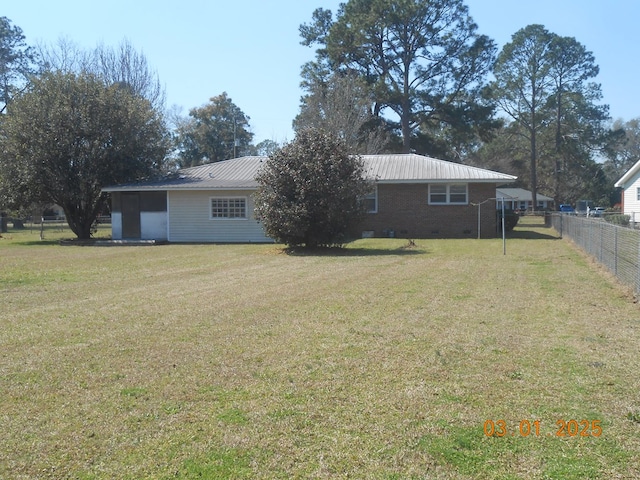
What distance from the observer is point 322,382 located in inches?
227

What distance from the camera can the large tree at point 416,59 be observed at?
43.9 m

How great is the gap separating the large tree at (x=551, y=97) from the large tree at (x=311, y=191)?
3598 centimetres

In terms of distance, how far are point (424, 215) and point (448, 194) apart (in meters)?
1.42

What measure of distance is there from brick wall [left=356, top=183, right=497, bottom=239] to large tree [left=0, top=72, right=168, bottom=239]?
11.7 m

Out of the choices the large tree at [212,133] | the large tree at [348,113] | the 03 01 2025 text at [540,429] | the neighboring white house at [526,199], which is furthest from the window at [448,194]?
the neighboring white house at [526,199]

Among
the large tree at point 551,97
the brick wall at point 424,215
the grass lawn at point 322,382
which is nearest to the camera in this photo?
the grass lawn at point 322,382

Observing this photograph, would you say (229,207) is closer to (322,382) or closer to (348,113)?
(348,113)

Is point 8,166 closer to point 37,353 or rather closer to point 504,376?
point 37,353

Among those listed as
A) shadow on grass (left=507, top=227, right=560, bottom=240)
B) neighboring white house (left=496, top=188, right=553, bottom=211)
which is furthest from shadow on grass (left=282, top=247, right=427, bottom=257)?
neighboring white house (left=496, top=188, right=553, bottom=211)

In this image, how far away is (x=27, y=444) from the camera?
14.6 feet

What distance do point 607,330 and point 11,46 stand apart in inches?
2049

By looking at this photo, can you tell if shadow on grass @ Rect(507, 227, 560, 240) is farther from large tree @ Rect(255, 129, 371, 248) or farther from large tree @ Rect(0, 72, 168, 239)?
large tree @ Rect(0, 72, 168, 239)

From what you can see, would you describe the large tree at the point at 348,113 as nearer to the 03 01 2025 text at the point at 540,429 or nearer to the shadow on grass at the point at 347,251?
the shadow on grass at the point at 347,251

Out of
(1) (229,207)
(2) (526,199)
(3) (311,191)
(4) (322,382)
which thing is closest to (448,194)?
(1) (229,207)
